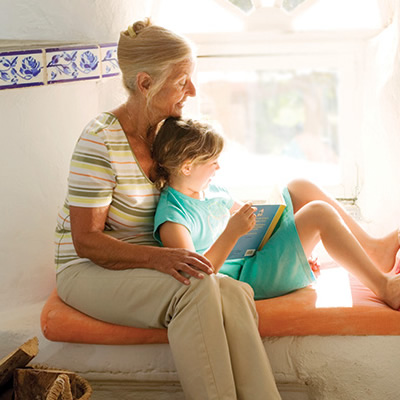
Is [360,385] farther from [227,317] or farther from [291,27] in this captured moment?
[291,27]

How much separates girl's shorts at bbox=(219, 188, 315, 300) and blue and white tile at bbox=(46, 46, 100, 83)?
96 cm

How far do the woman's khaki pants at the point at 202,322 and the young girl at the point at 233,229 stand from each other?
6.7 inches

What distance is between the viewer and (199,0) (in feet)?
8.66

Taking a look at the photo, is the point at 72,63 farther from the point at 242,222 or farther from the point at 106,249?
the point at 242,222

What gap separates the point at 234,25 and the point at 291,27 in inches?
9.8

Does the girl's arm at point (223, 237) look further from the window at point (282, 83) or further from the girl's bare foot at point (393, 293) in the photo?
the window at point (282, 83)

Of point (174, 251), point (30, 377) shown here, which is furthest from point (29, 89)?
point (30, 377)

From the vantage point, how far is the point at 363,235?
2.15 meters

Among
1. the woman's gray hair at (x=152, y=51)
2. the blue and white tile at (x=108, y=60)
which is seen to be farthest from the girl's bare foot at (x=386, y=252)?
the blue and white tile at (x=108, y=60)

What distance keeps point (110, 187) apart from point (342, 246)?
0.76 meters

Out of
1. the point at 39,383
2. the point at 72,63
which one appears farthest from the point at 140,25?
the point at 39,383

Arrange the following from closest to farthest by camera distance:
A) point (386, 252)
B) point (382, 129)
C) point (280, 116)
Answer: point (386, 252)
point (382, 129)
point (280, 116)

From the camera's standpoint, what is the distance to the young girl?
187cm

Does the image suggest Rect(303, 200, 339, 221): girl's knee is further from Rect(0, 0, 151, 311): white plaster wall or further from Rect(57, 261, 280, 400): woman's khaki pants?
Rect(0, 0, 151, 311): white plaster wall
